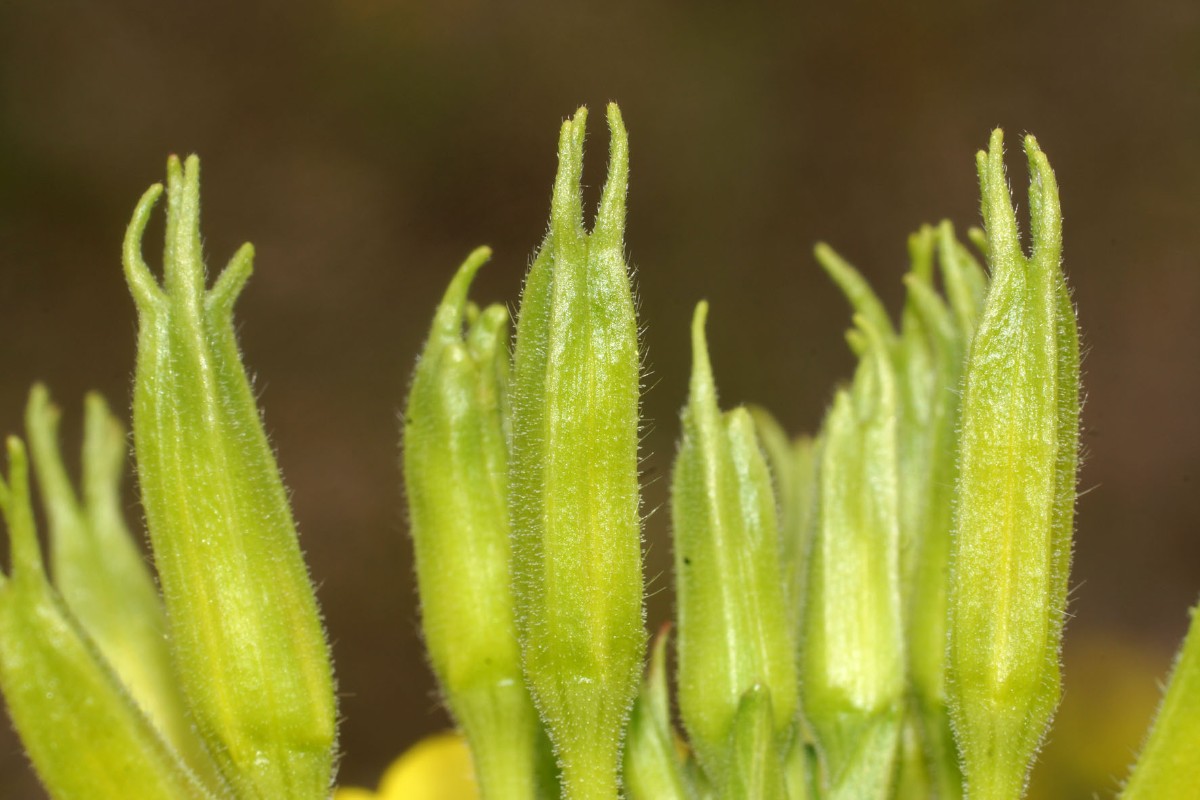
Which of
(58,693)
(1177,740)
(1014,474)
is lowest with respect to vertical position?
(1177,740)

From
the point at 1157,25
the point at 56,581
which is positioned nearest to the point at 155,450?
the point at 56,581

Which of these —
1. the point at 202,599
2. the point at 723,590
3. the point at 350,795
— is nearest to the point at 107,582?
the point at 202,599

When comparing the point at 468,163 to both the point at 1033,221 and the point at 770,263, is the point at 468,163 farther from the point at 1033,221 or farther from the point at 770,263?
the point at 1033,221

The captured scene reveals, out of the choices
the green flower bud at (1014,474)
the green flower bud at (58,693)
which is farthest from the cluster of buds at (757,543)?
the green flower bud at (58,693)

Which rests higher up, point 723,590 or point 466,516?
point 466,516

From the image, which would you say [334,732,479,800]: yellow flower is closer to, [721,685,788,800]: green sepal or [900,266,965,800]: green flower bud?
[721,685,788,800]: green sepal

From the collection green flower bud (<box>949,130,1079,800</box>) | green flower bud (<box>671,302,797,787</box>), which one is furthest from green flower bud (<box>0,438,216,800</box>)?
green flower bud (<box>949,130,1079,800</box>)

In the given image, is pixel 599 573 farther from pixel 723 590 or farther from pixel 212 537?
pixel 212 537
